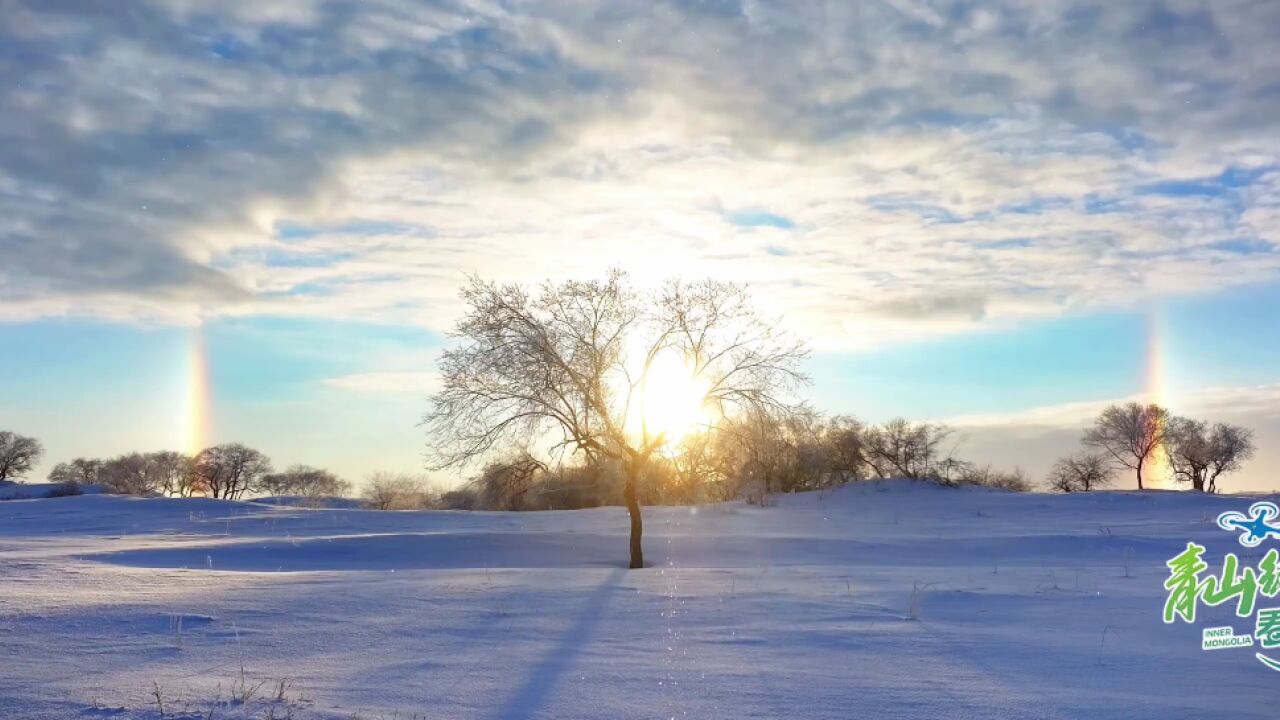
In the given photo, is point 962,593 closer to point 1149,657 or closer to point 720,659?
point 1149,657

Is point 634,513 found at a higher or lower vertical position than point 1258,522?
lower

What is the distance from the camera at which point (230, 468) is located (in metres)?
92.4

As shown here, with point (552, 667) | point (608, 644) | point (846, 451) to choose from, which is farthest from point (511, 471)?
point (846, 451)

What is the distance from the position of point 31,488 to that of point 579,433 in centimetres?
5665

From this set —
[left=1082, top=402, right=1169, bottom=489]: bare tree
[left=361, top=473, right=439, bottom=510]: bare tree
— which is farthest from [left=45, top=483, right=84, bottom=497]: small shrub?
[left=1082, top=402, right=1169, bottom=489]: bare tree

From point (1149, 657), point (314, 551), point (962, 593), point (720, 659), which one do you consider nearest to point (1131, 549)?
point (962, 593)

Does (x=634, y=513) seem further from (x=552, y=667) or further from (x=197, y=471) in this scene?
(x=197, y=471)

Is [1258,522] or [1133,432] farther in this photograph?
[1133,432]

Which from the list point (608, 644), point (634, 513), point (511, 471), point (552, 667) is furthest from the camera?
point (511, 471)

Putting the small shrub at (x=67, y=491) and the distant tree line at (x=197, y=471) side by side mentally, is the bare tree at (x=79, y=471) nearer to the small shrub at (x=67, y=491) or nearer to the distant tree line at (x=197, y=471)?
the distant tree line at (x=197, y=471)

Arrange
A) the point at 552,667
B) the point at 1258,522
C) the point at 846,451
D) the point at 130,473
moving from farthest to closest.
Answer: the point at 130,473 < the point at 846,451 < the point at 1258,522 < the point at 552,667

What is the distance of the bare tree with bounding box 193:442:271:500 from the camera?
3548 inches

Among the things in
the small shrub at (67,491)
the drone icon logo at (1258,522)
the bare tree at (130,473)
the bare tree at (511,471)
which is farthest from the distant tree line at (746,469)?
the bare tree at (130,473)

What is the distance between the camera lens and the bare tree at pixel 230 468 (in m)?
90.1
